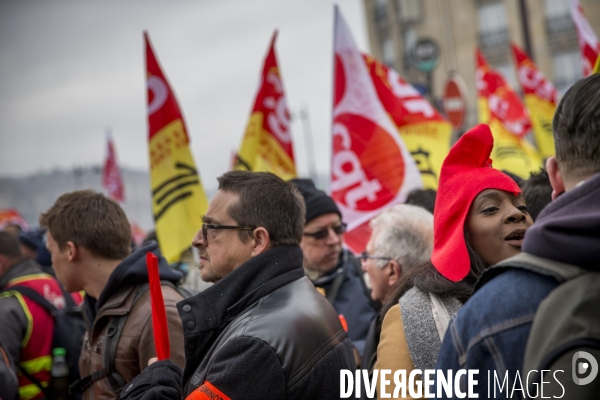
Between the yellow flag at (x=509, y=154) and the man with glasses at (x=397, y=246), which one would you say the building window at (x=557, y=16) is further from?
the man with glasses at (x=397, y=246)

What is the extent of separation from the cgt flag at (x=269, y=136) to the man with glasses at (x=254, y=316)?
12.2 ft

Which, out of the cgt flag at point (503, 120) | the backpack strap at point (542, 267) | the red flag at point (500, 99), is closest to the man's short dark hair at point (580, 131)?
the backpack strap at point (542, 267)

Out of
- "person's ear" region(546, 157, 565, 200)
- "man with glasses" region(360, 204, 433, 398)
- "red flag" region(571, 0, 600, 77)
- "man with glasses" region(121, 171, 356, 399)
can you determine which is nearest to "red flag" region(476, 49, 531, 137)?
"red flag" region(571, 0, 600, 77)

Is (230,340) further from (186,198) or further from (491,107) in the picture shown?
(491,107)

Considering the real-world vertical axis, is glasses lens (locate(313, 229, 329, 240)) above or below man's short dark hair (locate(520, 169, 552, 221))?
below

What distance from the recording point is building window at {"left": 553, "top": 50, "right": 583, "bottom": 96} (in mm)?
34219

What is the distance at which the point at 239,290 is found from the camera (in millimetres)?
2854

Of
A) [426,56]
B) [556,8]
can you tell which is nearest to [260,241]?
[426,56]

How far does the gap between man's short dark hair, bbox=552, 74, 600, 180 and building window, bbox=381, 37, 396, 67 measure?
3794 centimetres

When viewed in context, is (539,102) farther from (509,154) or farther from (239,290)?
(239,290)

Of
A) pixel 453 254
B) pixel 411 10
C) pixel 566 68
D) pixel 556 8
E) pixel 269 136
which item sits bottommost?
pixel 566 68

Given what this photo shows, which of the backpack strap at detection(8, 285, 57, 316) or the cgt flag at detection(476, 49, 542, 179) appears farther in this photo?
the cgt flag at detection(476, 49, 542, 179)

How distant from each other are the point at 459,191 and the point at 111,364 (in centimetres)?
184

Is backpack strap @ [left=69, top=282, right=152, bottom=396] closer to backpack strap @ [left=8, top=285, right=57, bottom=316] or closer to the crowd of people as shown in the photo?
the crowd of people
